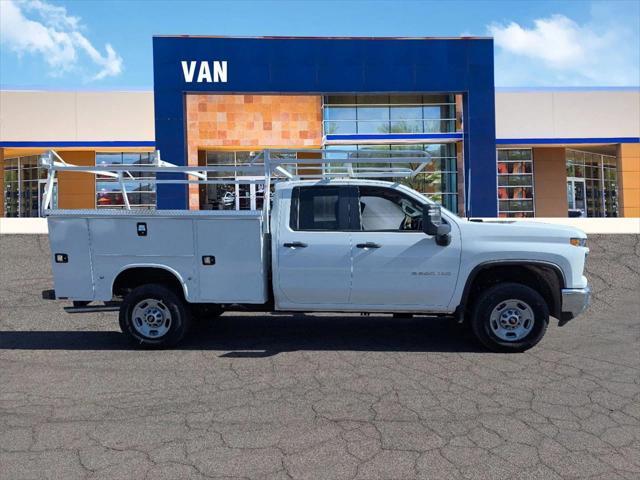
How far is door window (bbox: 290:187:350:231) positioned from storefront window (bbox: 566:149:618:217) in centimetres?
2300

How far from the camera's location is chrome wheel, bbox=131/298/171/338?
707 cm

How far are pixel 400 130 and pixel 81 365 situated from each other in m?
18.6

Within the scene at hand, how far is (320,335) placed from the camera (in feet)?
26.0

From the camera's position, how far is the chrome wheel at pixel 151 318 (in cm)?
707

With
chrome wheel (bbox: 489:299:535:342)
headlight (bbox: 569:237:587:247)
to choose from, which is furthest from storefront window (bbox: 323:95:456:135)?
chrome wheel (bbox: 489:299:535:342)

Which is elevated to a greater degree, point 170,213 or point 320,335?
point 170,213

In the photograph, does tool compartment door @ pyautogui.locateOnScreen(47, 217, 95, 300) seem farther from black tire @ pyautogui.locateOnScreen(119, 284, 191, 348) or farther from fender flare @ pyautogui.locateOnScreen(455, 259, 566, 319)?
fender flare @ pyautogui.locateOnScreen(455, 259, 566, 319)

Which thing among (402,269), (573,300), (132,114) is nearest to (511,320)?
(573,300)

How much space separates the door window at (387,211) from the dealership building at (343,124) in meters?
10.8

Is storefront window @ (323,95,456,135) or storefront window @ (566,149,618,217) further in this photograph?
storefront window @ (566,149,618,217)

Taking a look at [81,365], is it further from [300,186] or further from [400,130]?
[400,130]

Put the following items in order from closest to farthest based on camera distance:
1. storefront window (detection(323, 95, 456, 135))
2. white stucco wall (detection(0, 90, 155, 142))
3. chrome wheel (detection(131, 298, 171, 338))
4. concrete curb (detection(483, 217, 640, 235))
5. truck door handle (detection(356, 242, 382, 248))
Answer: truck door handle (detection(356, 242, 382, 248))
chrome wheel (detection(131, 298, 171, 338))
concrete curb (detection(483, 217, 640, 235))
storefront window (detection(323, 95, 456, 135))
white stucco wall (detection(0, 90, 155, 142))

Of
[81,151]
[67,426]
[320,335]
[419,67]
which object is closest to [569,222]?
[419,67]

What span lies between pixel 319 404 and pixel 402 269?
85.2 inches
